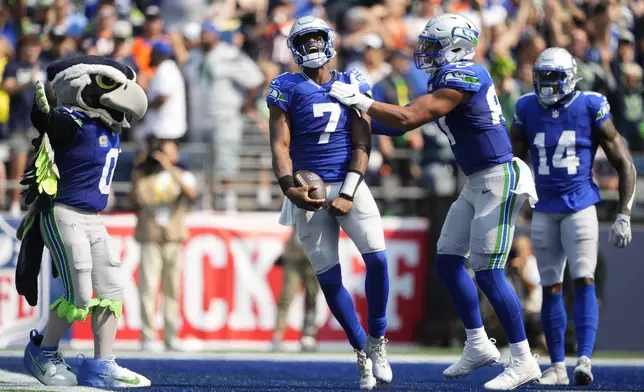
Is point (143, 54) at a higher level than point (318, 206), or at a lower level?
higher

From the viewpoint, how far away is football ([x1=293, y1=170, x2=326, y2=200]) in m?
7.05

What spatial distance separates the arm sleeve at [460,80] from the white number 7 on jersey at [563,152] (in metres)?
1.09

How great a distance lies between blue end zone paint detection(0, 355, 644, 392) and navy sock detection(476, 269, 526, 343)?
333 mm

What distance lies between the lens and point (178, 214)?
39.2ft

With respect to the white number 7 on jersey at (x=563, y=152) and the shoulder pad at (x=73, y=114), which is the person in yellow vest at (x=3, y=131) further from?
the white number 7 on jersey at (x=563, y=152)

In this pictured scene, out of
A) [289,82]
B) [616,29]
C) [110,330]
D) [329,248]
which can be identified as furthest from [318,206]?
[616,29]

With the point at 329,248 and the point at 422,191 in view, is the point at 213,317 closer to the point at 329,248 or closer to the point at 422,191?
the point at 422,191

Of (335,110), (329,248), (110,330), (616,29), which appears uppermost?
→ (616,29)

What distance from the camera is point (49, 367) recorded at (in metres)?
7.02

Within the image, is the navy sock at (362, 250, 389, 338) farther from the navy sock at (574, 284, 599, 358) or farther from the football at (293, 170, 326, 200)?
the navy sock at (574, 284, 599, 358)

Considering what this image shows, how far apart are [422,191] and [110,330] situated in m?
6.04

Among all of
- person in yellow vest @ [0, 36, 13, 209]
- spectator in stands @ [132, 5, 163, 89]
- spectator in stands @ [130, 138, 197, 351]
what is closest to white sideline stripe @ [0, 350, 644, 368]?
spectator in stands @ [130, 138, 197, 351]

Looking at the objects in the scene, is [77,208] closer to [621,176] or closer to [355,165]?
[355,165]

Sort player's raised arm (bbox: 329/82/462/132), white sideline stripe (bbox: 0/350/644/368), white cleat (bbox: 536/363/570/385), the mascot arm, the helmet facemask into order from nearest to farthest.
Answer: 1. the mascot arm
2. player's raised arm (bbox: 329/82/462/132)
3. white cleat (bbox: 536/363/570/385)
4. the helmet facemask
5. white sideline stripe (bbox: 0/350/644/368)
